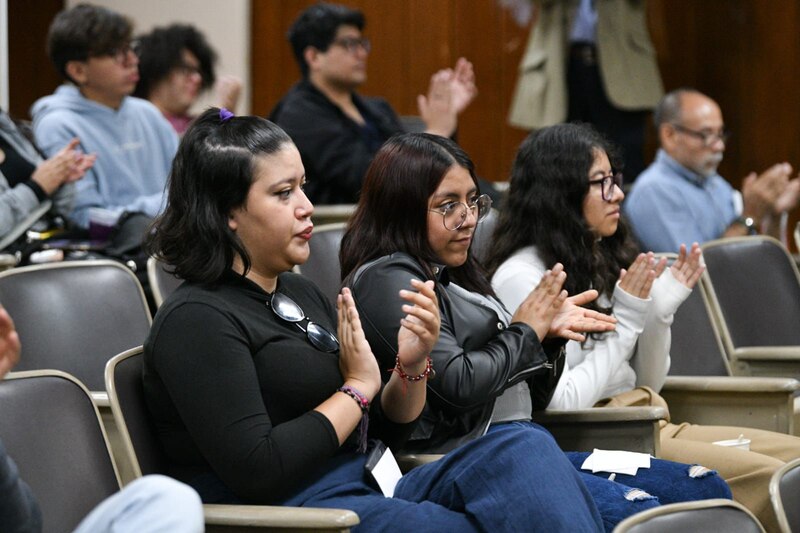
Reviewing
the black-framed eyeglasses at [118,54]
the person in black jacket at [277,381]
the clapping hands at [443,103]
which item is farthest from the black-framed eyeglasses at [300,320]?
the clapping hands at [443,103]

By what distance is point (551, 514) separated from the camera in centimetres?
179

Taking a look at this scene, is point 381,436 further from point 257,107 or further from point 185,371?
point 257,107

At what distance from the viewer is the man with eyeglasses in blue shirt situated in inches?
168

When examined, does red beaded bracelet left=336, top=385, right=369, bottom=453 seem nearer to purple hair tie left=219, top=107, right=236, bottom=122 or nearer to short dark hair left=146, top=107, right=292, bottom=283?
short dark hair left=146, top=107, right=292, bottom=283

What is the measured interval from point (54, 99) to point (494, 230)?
1700 millimetres

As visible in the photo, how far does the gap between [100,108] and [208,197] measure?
6.65 feet

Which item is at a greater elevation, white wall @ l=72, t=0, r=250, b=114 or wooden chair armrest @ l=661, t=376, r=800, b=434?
white wall @ l=72, t=0, r=250, b=114

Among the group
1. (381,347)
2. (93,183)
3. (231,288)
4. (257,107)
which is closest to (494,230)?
(381,347)

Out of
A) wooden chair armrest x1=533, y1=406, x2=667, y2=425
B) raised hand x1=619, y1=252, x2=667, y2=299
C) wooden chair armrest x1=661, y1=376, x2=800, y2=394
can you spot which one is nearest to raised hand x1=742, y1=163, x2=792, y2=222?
wooden chair armrest x1=661, y1=376, x2=800, y2=394

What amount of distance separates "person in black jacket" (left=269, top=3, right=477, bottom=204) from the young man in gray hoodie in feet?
1.89

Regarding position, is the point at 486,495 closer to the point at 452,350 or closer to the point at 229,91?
the point at 452,350

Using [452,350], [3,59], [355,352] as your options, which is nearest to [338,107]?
[3,59]

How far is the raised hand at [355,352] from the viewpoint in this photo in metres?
1.98

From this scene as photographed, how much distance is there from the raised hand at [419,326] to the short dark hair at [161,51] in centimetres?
294
